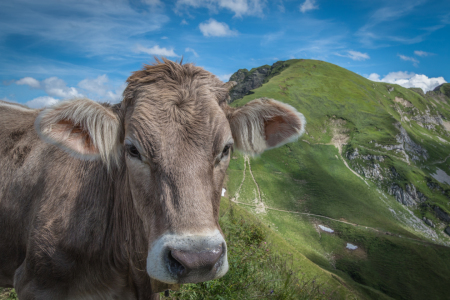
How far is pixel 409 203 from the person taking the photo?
294 feet

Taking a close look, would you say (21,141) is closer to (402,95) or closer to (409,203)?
(409,203)

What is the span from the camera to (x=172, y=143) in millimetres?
2939

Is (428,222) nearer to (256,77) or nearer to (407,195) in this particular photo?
(407,195)

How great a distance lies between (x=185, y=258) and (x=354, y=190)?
9428cm

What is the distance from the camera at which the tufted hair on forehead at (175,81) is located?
347cm

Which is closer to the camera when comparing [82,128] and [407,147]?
[82,128]

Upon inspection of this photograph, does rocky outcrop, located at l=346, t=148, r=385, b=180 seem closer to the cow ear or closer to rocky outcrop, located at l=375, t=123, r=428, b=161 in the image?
rocky outcrop, located at l=375, t=123, r=428, b=161

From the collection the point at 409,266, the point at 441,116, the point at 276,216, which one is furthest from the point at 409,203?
the point at 441,116

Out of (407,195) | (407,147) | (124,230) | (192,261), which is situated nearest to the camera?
(192,261)

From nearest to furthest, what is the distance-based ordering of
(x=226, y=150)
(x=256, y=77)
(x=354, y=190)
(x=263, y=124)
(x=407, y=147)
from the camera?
(x=226, y=150), (x=263, y=124), (x=354, y=190), (x=407, y=147), (x=256, y=77)

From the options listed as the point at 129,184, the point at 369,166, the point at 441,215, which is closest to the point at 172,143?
the point at 129,184

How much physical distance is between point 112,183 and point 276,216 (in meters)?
65.6

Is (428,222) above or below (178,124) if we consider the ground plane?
below

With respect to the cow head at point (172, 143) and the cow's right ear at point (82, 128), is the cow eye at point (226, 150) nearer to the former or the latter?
the cow head at point (172, 143)
